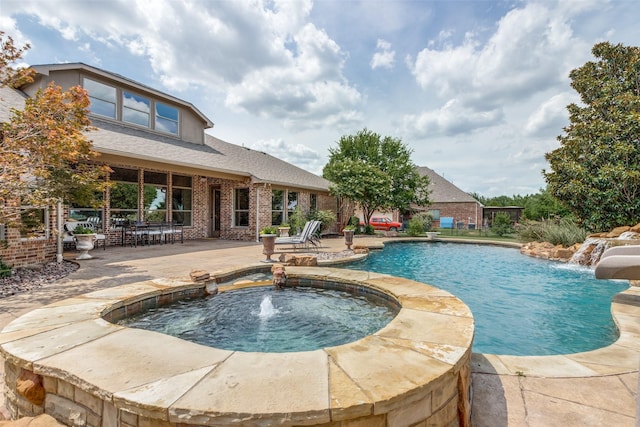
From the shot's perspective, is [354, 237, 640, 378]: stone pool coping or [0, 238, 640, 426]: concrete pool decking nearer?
[0, 238, 640, 426]: concrete pool decking

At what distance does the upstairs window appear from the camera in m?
11.6

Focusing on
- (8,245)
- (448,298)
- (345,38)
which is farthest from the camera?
(345,38)

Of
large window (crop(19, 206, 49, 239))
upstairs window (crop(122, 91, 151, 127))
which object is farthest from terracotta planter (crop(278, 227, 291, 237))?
large window (crop(19, 206, 49, 239))

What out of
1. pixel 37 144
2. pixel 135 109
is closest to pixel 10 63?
pixel 37 144

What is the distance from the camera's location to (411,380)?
1728mm

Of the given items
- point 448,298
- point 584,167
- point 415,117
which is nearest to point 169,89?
point 415,117

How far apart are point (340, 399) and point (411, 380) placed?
1.54 ft

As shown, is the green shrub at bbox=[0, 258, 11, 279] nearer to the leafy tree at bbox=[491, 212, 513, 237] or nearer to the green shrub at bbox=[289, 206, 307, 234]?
the green shrub at bbox=[289, 206, 307, 234]

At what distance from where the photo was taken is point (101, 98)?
35.7ft

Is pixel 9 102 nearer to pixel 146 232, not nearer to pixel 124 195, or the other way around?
pixel 124 195

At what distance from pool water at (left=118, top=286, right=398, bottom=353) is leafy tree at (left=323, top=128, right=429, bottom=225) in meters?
12.5

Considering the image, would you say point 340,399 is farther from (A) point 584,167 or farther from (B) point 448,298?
(A) point 584,167

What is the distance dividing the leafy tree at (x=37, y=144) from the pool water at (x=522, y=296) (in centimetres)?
704

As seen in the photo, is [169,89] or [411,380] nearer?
[411,380]
